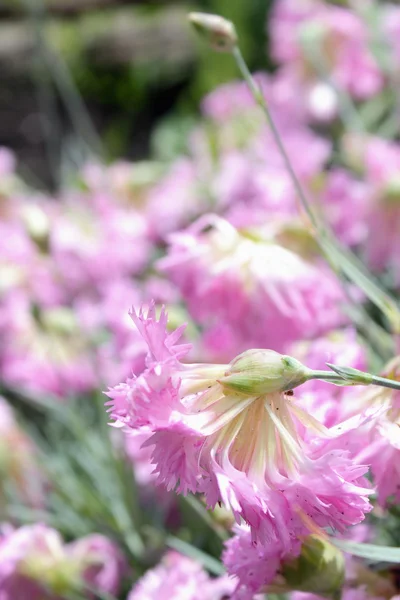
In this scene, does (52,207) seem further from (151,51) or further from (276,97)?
(151,51)

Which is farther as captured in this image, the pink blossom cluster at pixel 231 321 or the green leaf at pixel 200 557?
the green leaf at pixel 200 557

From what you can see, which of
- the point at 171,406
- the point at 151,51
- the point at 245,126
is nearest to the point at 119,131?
the point at 151,51

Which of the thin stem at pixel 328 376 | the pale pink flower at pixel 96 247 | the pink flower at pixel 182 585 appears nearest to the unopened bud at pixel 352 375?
the thin stem at pixel 328 376

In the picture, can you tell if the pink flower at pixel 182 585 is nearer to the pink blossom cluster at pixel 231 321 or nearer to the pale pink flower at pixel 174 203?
the pink blossom cluster at pixel 231 321

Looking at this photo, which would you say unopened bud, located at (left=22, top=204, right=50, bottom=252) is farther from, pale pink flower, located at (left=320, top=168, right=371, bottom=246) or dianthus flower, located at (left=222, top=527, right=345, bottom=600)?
dianthus flower, located at (left=222, top=527, right=345, bottom=600)

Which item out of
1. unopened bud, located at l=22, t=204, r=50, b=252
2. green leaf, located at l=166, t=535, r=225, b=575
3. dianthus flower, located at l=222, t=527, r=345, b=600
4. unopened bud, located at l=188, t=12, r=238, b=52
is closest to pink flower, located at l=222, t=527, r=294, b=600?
dianthus flower, located at l=222, t=527, r=345, b=600
